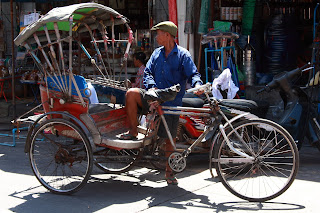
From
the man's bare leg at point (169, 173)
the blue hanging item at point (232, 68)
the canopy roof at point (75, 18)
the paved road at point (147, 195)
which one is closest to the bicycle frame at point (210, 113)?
the man's bare leg at point (169, 173)

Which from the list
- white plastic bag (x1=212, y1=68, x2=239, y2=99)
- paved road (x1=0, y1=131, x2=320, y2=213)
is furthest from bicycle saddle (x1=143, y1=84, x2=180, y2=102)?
white plastic bag (x1=212, y1=68, x2=239, y2=99)

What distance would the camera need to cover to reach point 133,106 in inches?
190

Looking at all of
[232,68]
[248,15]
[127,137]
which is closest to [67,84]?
[127,137]

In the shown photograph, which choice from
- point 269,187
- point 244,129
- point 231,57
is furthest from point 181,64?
point 231,57

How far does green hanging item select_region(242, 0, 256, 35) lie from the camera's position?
28.7 ft

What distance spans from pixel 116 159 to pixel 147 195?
535 millimetres

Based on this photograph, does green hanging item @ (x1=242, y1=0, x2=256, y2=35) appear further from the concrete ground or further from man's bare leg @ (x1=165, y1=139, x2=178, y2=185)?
man's bare leg @ (x1=165, y1=139, x2=178, y2=185)

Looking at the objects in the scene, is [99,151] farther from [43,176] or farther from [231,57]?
[231,57]

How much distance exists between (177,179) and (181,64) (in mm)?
1436

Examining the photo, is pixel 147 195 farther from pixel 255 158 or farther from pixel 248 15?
pixel 248 15

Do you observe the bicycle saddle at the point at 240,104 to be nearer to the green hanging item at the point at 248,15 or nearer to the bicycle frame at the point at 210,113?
the bicycle frame at the point at 210,113

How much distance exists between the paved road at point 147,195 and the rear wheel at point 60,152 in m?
0.16

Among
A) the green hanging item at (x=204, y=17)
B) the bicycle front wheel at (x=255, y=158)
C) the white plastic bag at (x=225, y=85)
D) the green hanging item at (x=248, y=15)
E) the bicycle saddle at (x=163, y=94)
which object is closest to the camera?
the bicycle front wheel at (x=255, y=158)

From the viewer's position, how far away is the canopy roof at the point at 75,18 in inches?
176
